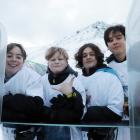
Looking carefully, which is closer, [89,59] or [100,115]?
[100,115]

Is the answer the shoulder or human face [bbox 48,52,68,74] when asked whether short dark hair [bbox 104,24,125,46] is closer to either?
human face [bbox 48,52,68,74]

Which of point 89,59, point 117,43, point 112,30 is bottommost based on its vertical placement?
point 89,59

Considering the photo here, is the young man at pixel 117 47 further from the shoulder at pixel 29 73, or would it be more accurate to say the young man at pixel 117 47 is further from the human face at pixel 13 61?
the human face at pixel 13 61

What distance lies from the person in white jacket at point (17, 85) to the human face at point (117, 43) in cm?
63

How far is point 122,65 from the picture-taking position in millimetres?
2467

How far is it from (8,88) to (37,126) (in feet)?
1.25

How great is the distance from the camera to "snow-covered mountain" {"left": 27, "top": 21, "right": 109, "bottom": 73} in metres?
2.47

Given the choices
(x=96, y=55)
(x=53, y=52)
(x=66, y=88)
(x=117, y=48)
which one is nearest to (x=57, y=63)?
(x=53, y=52)

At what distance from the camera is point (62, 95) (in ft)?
8.20

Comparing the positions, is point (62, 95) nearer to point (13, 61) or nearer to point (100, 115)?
→ point (100, 115)

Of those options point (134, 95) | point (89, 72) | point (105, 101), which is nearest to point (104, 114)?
point (105, 101)

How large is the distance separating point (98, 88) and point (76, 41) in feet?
1.32

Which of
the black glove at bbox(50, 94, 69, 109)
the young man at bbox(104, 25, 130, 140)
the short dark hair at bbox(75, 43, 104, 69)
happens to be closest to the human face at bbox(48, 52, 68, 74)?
the short dark hair at bbox(75, 43, 104, 69)

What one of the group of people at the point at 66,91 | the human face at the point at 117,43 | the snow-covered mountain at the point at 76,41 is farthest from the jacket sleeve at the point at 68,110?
the human face at the point at 117,43
